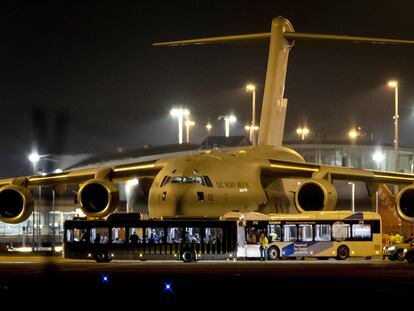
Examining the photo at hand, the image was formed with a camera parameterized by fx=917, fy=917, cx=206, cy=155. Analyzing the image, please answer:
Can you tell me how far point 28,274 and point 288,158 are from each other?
18531 millimetres

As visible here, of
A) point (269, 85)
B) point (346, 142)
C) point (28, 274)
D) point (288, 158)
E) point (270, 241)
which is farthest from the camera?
point (346, 142)

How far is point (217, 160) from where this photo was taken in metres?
40.2

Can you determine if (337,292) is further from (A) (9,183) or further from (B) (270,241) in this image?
(A) (9,183)

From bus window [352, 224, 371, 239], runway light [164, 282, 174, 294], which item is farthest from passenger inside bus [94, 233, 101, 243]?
runway light [164, 282, 174, 294]

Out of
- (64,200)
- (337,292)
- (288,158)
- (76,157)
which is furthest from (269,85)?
(76,157)

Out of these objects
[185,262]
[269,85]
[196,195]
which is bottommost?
[185,262]

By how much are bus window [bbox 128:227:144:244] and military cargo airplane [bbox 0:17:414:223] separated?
101cm

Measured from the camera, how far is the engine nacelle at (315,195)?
39.0 metres

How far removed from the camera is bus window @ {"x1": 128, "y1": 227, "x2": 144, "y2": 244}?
38.6 meters

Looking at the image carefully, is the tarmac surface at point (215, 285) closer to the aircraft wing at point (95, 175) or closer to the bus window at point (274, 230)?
the bus window at point (274, 230)

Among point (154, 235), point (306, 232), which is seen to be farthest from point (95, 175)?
point (306, 232)

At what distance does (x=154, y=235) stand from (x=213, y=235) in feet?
8.12

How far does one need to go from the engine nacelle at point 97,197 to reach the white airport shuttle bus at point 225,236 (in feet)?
1.63

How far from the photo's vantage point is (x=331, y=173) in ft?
133
